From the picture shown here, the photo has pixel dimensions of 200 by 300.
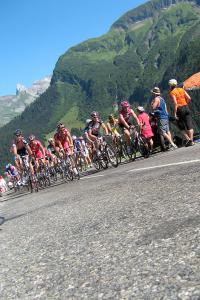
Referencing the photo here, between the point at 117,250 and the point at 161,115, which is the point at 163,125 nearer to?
the point at 161,115

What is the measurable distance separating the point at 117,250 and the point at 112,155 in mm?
13627

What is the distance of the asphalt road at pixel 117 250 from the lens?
10.3ft

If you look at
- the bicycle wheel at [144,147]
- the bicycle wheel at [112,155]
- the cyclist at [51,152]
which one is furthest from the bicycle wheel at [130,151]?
the cyclist at [51,152]

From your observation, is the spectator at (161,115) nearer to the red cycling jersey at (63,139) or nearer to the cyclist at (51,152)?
the red cycling jersey at (63,139)

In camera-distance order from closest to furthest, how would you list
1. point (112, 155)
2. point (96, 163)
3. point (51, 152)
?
point (112, 155) → point (96, 163) → point (51, 152)

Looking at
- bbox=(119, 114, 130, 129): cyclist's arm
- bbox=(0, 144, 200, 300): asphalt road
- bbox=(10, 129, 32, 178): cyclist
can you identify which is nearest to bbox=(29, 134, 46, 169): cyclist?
bbox=(10, 129, 32, 178): cyclist

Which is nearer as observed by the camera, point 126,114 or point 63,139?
point 126,114

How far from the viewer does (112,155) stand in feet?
58.3

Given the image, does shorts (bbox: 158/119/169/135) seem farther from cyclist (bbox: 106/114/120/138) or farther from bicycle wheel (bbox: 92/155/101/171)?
bicycle wheel (bbox: 92/155/101/171)

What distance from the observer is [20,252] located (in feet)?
18.6

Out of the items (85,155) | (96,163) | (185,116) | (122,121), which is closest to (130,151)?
(122,121)

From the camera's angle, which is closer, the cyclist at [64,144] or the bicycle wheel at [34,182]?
the cyclist at [64,144]

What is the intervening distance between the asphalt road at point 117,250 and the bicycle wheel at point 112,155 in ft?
32.8

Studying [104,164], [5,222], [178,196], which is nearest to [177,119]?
[104,164]
